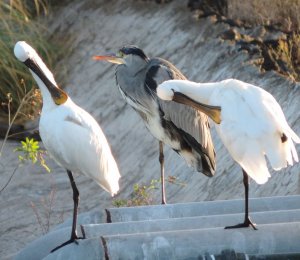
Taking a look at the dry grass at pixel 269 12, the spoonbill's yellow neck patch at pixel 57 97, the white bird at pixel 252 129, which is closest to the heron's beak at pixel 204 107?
the white bird at pixel 252 129

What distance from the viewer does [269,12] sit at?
1589 cm

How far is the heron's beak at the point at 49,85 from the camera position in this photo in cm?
944

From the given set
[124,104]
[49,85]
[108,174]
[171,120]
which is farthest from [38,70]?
[124,104]

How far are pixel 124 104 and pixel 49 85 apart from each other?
260 inches

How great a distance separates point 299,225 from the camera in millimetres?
8266

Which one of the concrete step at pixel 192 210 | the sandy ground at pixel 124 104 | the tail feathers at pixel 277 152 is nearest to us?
the tail feathers at pixel 277 152

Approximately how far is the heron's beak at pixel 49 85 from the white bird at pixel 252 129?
1.14 meters

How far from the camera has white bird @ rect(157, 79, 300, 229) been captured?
853cm

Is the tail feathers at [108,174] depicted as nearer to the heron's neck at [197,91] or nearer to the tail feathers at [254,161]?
the heron's neck at [197,91]

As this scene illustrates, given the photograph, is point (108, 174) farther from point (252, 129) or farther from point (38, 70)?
point (252, 129)

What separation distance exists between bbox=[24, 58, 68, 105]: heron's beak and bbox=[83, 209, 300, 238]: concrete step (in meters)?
1.04

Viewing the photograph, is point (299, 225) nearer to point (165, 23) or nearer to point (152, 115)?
point (152, 115)

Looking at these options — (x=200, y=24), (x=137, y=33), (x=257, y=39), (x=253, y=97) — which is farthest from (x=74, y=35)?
(x=253, y=97)

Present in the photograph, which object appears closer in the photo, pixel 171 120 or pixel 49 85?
pixel 49 85
